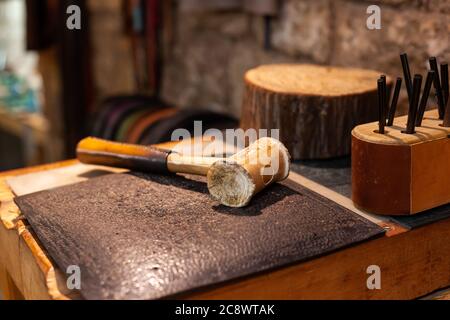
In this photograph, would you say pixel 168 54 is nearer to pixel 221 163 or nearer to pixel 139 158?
pixel 139 158

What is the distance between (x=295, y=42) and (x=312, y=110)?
648mm

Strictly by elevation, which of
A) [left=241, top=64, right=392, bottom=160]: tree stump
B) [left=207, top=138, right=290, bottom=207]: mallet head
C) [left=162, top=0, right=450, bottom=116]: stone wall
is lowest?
[left=207, top=138, right=290, bottom=207]: mallet head

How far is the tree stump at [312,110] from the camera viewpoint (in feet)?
3.93

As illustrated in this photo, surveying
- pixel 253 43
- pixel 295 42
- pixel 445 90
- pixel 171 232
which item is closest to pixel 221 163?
pixel 171 232

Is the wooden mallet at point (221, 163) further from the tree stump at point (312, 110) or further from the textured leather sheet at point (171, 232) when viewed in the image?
the tree stump at point (312, 110)

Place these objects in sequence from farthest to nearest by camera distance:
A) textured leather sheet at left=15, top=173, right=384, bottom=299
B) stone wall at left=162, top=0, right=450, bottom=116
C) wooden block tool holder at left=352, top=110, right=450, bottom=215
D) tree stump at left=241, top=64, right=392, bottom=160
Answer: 1. stone wall at left=162, top=0, right=450, bottom=116
2. tree stump at left=241, top=64, right=392, bottom=160
3. wooden block tool holder at left=352, top=110, right=450, bottom=215
4. textured leather sheet at left=15, top=173, right=384, bottom=299

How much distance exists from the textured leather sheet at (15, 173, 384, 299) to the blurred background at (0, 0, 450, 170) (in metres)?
0.57

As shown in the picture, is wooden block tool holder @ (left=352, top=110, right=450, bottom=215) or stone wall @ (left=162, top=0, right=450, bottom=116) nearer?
wooden block tool holder @ (left=352, top=110, right=450, bottom=215)

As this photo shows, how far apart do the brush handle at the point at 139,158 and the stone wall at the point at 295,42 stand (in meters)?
0.60

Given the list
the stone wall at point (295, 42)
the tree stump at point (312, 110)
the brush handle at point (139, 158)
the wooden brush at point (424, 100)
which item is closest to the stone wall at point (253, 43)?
the stone wall at point (295, 42)

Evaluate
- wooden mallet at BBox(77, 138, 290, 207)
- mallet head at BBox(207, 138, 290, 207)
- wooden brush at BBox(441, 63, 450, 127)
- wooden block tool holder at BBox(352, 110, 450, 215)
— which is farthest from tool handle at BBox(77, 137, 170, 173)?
wooden brush at BBox(441, 63, 450, 127)

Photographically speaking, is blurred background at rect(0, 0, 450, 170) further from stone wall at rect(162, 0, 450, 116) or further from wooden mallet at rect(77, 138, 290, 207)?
wooden mallet at rect(77, 138, 290, 207)

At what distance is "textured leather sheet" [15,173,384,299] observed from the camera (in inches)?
→ 32.2

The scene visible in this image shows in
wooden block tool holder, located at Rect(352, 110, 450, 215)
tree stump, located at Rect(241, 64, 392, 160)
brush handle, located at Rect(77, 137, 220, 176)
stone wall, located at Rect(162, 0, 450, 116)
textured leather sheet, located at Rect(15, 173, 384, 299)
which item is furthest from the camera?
stone wall, located at Rect(162, 0, 450, 116)
